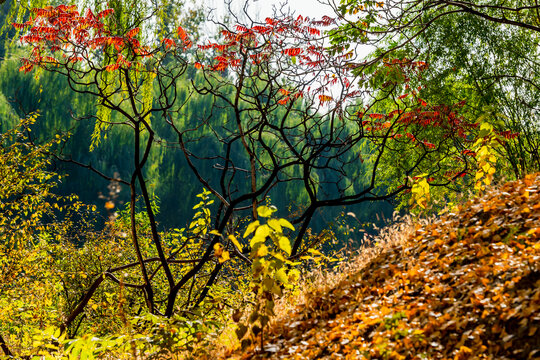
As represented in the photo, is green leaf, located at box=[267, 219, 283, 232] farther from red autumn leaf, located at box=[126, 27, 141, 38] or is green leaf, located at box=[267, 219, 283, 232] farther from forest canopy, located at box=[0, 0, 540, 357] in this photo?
red autumn leaf, located at box=[126, 27, 141, 38]

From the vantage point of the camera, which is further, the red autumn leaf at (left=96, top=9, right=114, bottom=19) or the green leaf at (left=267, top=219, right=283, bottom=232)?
the red autumn leaf at (left=96, top=9, right=114, bottom=19)

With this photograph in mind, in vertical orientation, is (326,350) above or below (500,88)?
below

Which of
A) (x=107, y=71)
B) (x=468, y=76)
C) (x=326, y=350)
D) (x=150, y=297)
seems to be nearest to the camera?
(x=326, y=350)

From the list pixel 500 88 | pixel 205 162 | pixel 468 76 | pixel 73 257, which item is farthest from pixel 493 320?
pixel 205 162

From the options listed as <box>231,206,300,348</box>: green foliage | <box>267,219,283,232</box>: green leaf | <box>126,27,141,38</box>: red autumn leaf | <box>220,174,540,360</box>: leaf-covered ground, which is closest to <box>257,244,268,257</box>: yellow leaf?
<box>231,206,300,348</box>: green foliage

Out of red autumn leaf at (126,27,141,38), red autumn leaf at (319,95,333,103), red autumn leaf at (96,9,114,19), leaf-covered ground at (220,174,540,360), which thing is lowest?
leaf-covered ground at (220,174,540,360)

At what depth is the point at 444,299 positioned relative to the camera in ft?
10.4

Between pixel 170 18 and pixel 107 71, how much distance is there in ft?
3.79

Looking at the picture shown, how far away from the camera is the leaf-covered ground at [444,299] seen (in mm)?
2756

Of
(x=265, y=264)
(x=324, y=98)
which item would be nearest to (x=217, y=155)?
(x=324, y=98)

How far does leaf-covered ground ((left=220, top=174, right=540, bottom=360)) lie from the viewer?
108 inches

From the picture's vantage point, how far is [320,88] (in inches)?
219

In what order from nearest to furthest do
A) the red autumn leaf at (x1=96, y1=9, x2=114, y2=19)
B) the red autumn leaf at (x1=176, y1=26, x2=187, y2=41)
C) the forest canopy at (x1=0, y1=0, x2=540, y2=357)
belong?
the forest canopy at (x1=0, y1=0, x2=540, y2=357), the red autumn leaf at (x1=96, y1=9, x2=114, y2=19), the red autumn leaf at (x1=176, y1=26, x2=187, y2=41)

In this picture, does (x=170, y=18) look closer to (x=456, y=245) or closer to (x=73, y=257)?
(x=456, y=245)
